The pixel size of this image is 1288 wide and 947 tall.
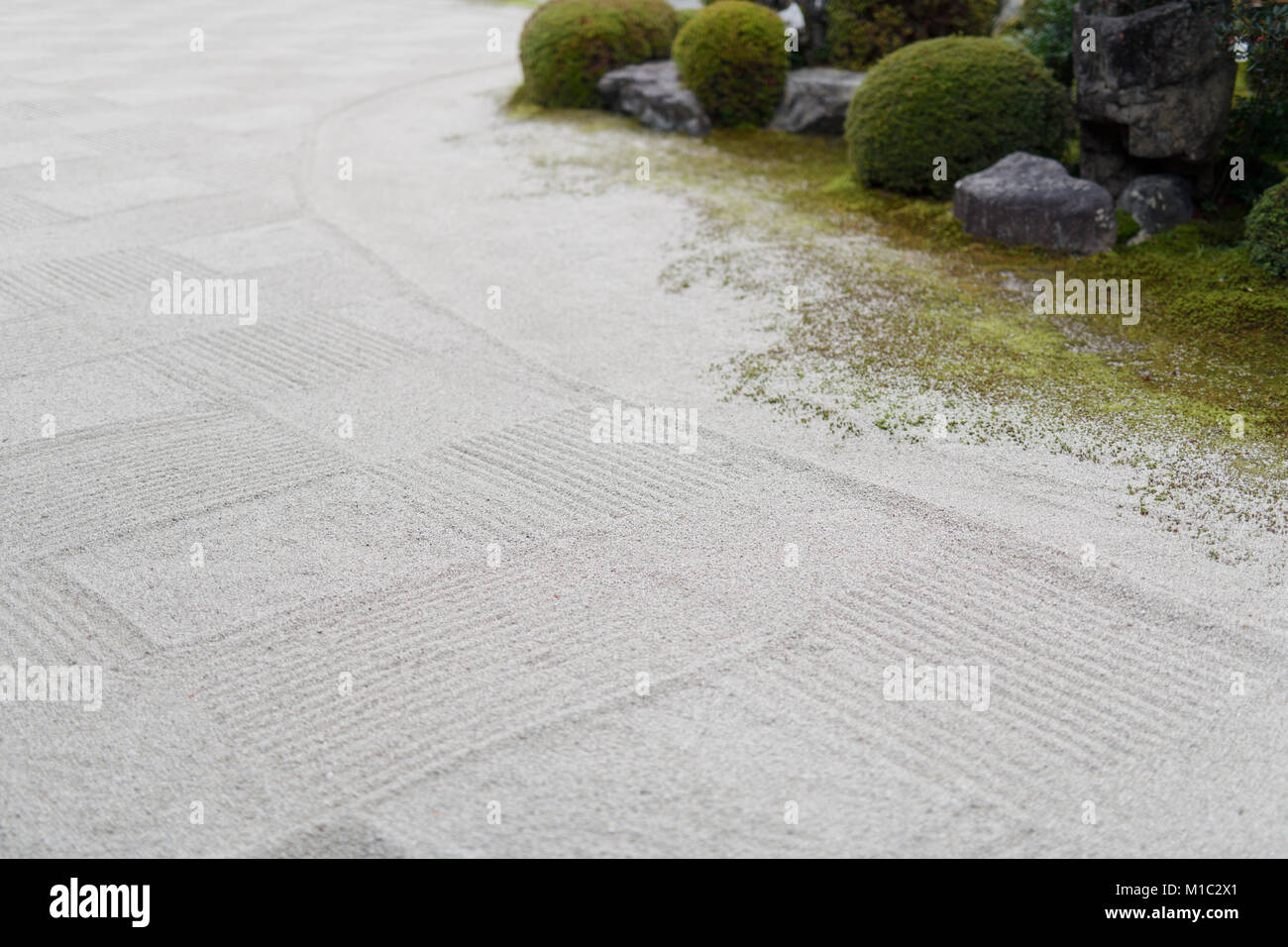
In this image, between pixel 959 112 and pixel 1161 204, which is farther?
pixel 959 112

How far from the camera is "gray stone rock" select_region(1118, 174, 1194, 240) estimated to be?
788 cm

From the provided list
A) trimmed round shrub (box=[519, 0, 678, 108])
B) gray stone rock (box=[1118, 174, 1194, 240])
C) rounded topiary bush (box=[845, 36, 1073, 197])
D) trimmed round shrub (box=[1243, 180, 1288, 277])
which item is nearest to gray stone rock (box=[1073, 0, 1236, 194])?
gray stone rock (box=[1118, 174, 1194, 240])

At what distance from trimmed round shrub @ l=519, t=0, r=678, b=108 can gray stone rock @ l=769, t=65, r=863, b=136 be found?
198cm

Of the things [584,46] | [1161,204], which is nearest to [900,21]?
[584,46]

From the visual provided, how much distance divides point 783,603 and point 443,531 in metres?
1.43

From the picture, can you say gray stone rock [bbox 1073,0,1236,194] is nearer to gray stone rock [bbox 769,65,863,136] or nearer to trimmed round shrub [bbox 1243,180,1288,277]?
trimmed round shrub [bbox 1243,180,1288,277]

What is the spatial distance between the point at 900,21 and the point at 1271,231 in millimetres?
4998

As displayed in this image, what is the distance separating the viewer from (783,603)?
4316mm

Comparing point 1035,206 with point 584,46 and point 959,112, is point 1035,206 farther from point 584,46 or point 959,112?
point 584,46

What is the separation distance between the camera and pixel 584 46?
12219 mm

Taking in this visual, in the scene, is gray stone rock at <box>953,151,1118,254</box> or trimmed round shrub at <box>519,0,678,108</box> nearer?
gray stone rock at <box>953,151,1118,254</box>

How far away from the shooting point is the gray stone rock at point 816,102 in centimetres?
1085

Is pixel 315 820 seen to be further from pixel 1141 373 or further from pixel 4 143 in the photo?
pixel 4 143
